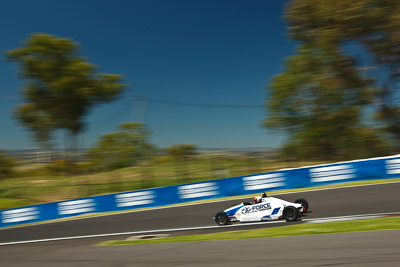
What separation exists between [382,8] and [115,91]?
29.5 meters

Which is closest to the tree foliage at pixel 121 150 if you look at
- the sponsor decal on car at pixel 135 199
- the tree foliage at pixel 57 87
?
the tree foliage at pixel 57 87

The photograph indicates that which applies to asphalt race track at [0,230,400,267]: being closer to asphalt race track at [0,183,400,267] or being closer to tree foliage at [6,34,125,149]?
asphalt race track at [0,183,400,267]

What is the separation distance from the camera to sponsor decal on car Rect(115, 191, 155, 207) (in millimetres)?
18750

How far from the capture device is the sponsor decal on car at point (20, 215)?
67.4 feet

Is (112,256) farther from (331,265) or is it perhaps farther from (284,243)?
(331,265)

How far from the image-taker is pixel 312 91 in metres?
30.0

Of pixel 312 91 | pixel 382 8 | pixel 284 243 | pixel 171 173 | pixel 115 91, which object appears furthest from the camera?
pixel 115 91

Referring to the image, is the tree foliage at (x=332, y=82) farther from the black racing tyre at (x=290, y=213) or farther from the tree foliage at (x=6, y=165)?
the tree foliage at (x=6, y=165)

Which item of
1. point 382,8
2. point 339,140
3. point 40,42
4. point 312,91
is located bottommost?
point 339,140

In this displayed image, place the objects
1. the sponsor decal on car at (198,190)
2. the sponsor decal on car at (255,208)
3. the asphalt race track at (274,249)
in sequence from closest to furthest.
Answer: the asphalt race track at (274,249), the sponsor decal on car at (255,208), the sponsor decal on car at (198,190)

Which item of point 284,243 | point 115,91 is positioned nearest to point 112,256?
point 284,243

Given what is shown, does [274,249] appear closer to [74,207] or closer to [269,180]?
[269,180]

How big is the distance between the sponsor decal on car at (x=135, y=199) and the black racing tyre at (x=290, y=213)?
9689 mm

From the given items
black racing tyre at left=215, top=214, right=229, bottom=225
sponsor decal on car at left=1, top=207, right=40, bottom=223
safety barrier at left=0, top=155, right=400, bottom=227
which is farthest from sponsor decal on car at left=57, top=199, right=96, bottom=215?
black racing tyre at left=215, top=214, right=229, bottom=225
